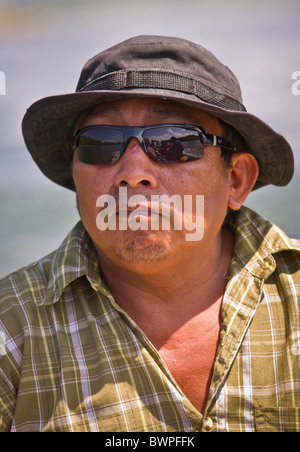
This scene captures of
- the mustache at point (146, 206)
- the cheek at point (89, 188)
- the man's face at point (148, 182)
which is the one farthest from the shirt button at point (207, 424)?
the cheek at point (89, 188)

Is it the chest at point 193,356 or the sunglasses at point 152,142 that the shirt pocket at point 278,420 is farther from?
the sunglasses at point 152,142

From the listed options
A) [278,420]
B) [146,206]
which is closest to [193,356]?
[278,420]

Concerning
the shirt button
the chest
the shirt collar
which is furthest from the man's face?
the shirt button

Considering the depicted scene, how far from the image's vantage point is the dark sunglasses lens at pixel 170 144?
2.42 m

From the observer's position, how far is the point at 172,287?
2.63 metres

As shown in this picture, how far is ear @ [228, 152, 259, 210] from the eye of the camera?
9.17ft

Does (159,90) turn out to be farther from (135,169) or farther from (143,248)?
(143,248)

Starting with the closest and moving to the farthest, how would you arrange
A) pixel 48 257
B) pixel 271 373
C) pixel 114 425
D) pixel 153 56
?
1. pixel 114 425
2. pixel 271 373
3. pixel 153 56
4. pixel 48 257

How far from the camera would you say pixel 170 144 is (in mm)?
2426

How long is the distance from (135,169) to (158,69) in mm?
454

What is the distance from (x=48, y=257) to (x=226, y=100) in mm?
1139
